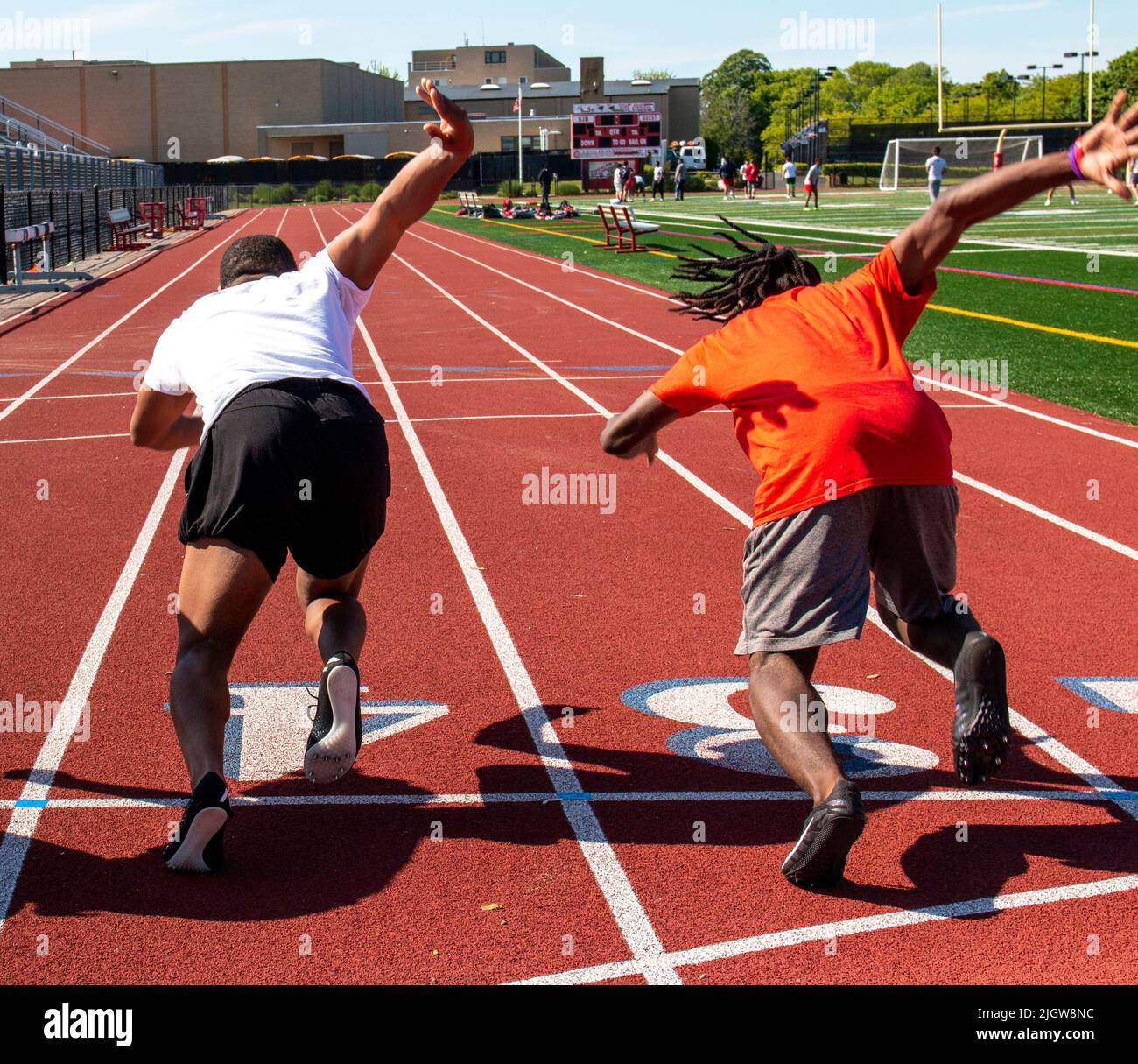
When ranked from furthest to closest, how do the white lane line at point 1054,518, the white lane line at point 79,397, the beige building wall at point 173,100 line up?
the beige building wall at point 173,100 < the white lane line at point 79,397 < the white lane line at point 1054,518

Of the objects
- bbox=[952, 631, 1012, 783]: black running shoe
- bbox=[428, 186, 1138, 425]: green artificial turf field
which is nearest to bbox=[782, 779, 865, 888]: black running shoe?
bbox=[952, 631, 1012, 783]: black running shoe

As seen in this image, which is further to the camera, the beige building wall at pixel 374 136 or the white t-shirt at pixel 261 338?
the beige building wall at pixel 374 136

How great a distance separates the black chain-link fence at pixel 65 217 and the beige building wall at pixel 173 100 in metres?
58.3

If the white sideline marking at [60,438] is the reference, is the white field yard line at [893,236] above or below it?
above

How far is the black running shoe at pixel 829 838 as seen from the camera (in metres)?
3.81

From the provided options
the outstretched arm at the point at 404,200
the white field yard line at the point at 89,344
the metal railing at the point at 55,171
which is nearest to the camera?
the outstretched arm at the point at 404,200

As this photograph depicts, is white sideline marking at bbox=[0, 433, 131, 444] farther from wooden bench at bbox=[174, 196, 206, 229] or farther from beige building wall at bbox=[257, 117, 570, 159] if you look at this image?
beige building wall at bbox=[257, 117, 570, 159]

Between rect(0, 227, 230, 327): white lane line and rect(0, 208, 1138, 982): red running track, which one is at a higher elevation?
rect(0, 227, 230, 327): white lane line

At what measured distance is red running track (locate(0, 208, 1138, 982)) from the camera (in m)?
3.74

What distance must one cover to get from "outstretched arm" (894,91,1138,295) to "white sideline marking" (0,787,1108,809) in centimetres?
171

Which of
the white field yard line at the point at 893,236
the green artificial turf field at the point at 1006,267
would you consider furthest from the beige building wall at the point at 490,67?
the white field yard line at the point at 893,236

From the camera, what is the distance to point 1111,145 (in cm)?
400

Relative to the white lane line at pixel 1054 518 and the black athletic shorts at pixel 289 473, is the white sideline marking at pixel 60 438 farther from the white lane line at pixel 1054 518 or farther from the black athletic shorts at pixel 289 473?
the black athletic shorts at pixel 289 473

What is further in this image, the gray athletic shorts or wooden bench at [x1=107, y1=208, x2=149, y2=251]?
wooden bench at [x1=107, y1=208, x2=149, y2=251]
